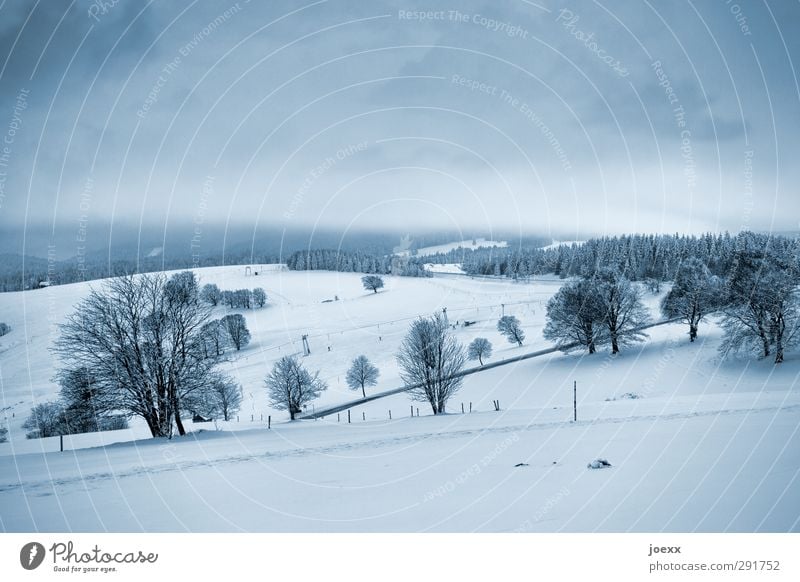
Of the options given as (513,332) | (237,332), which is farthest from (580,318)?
(237,332)

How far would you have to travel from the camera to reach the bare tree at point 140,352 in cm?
1293

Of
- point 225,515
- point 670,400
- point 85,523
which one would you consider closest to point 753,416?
point 670,400

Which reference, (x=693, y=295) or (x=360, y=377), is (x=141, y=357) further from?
(x=693, y=295)

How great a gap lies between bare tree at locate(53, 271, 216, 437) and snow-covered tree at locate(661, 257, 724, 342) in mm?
32469

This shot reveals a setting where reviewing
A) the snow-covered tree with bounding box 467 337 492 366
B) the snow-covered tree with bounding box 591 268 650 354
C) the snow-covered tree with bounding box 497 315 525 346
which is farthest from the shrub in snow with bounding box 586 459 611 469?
Answer: the snow-covered tree with bounding box 497 315 525 346

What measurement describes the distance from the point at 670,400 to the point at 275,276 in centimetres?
8731

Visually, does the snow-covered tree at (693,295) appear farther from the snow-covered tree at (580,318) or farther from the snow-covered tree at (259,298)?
the snow-covered tree at (259,298)

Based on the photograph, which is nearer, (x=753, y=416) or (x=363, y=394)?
(x=753, y=416)

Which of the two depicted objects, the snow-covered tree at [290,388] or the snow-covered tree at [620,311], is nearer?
the snow-covered tree at [290,388]

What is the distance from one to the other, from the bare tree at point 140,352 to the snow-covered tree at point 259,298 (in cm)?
5727

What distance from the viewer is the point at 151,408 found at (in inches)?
520

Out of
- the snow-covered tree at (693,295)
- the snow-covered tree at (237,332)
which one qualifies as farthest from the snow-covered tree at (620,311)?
the snow-covered tree at (237,332)

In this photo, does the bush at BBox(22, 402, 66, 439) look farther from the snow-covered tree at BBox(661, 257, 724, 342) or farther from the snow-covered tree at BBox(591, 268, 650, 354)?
the snow-covered tree at BBox(661, 257, 724, 342)
